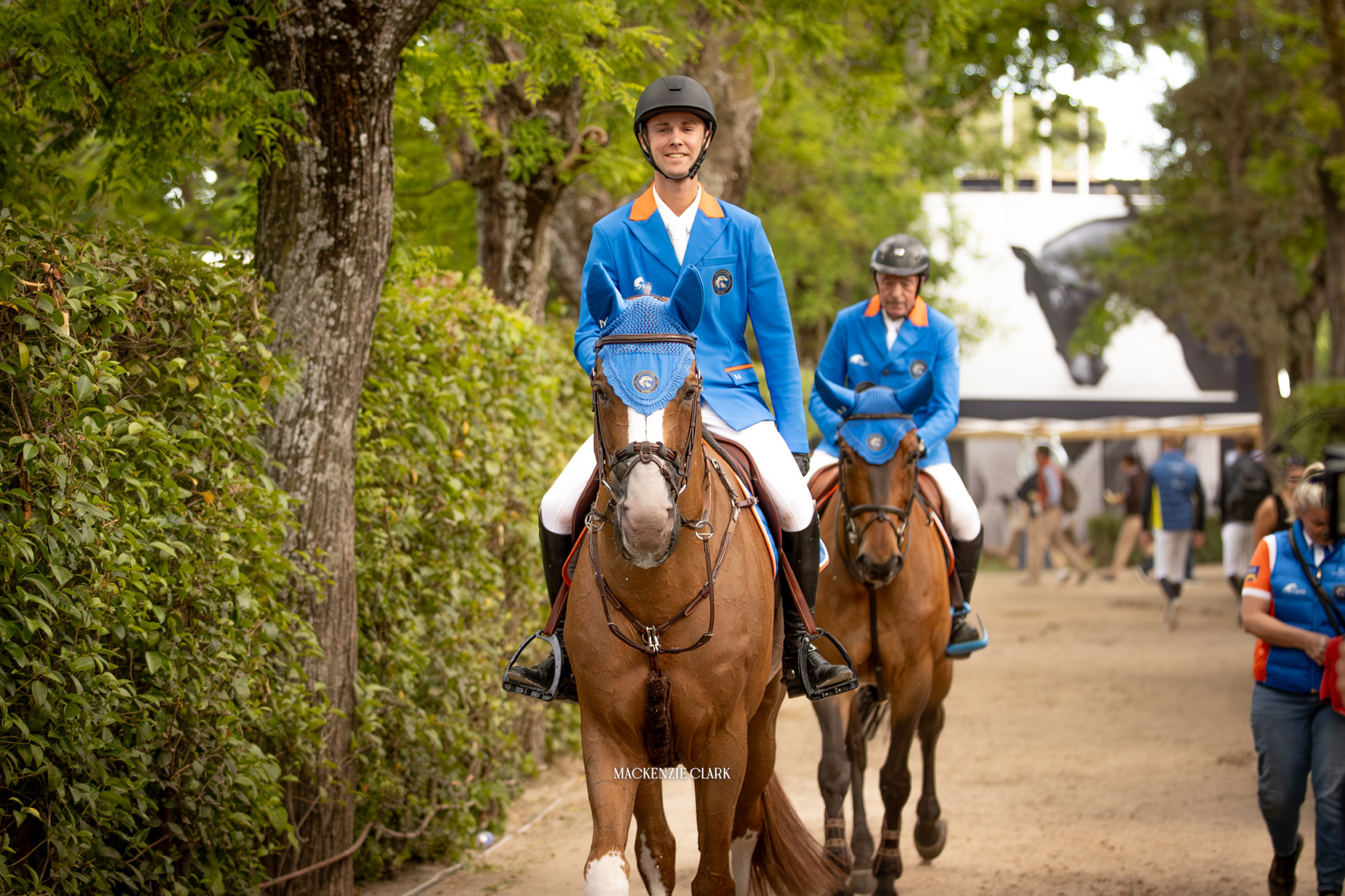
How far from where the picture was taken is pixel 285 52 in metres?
5.44

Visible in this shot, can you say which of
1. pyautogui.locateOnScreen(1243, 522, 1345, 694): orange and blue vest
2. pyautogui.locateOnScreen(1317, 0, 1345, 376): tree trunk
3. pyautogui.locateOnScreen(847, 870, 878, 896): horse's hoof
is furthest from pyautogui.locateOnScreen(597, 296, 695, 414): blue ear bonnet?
pyautogui.locateOnScreen(1317, 0, 1345, 376): tree trunk

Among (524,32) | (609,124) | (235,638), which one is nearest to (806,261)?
(609,124)

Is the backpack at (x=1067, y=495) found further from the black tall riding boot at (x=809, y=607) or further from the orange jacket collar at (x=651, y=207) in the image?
the orange jacket collar at (x=651, y=207)

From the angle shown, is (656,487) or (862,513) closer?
(656,487)

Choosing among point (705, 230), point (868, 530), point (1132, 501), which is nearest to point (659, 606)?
point (705, 230)

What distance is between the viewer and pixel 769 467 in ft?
15.4

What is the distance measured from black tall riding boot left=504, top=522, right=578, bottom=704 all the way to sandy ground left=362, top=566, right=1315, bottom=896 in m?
2.16

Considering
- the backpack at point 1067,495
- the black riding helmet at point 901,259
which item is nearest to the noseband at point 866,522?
the black riding helmet at point 901,259

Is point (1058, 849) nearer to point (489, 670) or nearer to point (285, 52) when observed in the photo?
point (489, 670)

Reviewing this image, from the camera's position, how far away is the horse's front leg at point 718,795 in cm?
409

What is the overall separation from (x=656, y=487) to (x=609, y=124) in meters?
6.96

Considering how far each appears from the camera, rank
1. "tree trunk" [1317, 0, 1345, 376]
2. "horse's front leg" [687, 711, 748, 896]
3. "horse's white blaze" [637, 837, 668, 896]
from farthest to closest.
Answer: "tree trunk" [1317, 0, 1345, 376] → "horse's white blaze" [637, 837, 668, 896] → "horse's front leg" [687, 711, 748, 896]

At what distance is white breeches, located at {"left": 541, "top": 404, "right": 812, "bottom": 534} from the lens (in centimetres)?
454

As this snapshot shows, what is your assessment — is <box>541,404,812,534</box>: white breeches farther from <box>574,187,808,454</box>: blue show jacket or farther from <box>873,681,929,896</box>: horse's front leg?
<box>873,681,929,896</box>: horse's front leg
